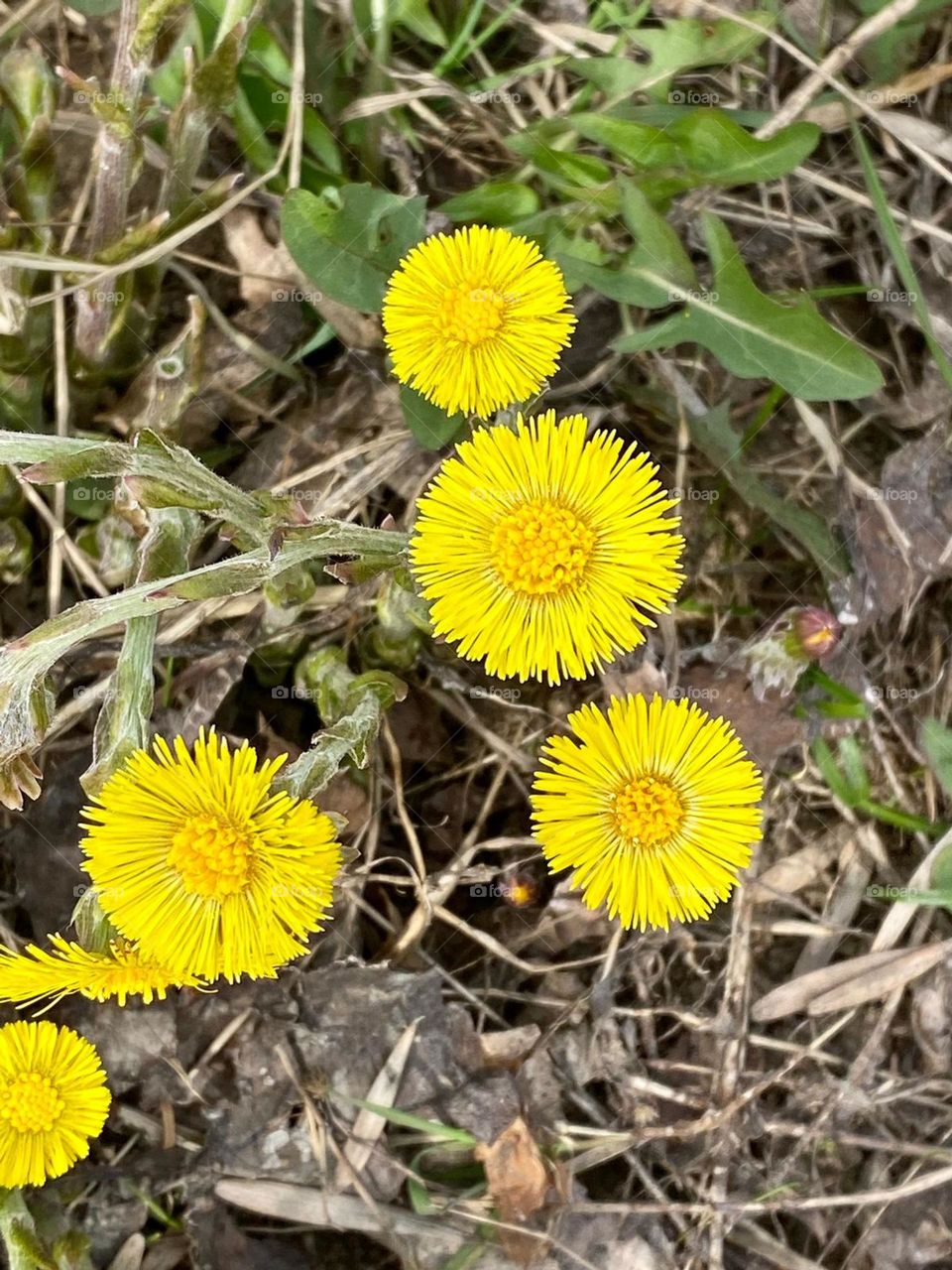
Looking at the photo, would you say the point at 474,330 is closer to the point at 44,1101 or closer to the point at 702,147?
the point at 702,147

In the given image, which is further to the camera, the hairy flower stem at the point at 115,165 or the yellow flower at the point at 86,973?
the hairy flower stem at the point at 115,165

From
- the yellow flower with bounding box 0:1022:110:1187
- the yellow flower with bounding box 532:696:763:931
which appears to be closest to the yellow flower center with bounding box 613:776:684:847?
the yellow flower with bounding box 532:696:763:931

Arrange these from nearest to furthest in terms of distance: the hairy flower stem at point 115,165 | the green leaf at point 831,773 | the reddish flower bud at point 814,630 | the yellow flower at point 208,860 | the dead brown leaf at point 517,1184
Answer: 1. the yellow flower at point 208,860
2. the hairy flower stem at point 115,165
3. the reddish flower bud at point 814,630
4. the dead brown leaf at point 517,1184
5. the green leaf at point 831,773

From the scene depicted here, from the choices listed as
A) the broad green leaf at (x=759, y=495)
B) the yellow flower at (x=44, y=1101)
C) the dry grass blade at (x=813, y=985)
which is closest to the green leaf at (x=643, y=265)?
the broad green leaf at (x=759, y=495)

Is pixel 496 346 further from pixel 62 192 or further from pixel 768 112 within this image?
pixel 62 192

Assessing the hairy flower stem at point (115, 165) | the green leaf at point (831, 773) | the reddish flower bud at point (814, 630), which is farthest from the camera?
the green leaf at point (831, 773)

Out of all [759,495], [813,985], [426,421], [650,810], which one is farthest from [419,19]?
[813,985]

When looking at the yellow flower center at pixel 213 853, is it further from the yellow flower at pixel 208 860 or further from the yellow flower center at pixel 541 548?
the yellow flower center at pixel 541 548

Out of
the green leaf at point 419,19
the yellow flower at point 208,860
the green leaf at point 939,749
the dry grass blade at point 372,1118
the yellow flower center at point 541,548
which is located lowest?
the dry grass blade at point 372,1118
